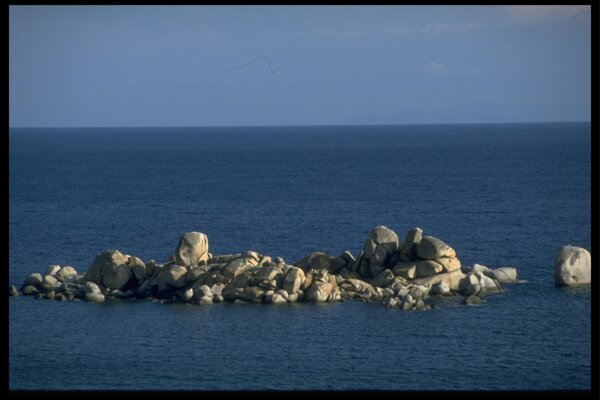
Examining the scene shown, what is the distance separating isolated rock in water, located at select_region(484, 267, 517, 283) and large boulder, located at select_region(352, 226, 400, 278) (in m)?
6.29

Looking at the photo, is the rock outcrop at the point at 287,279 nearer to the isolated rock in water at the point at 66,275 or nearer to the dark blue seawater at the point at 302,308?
the isolated rock in water at the point at 66,275

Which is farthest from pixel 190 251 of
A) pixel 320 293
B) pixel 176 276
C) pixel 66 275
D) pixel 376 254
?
pixel 376 254

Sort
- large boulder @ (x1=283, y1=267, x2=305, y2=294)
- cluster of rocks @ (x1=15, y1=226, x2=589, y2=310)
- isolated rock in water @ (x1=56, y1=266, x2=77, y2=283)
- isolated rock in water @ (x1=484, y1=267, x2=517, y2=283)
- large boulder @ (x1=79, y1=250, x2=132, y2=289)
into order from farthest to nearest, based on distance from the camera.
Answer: isolated rock in water @ (x1=56, y1=266, x2=77, y2=283)
isolated rock in water @ (x1=484, y1=267, x2=517, y2=283)
large boulder @ (x1=79, y1=250, x2=132, y2=289)
cluster of rocks @ (x1=15, y1=226, x2=589, y2=310)
large boulder @ (x1=283, y1=267, x2=305, y2=294)

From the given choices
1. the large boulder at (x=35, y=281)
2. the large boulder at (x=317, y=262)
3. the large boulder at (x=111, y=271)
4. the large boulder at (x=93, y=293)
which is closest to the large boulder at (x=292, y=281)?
the large boulder at (x=317, y=262)

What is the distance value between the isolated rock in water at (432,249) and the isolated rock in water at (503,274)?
4092mm

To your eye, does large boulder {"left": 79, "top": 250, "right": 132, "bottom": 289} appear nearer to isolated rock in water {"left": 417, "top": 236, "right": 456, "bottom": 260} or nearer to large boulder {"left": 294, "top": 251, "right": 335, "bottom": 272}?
large boulder {"left": 294, "top": 251, "right": 335, "bottom": 272}

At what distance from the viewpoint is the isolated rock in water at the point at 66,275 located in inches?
2667

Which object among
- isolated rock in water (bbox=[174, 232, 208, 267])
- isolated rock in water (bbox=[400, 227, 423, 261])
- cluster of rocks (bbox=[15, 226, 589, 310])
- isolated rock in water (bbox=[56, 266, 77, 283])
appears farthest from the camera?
isolated rock in water (bbox=[56, 266, 77, 283])

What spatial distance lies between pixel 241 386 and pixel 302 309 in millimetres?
13292

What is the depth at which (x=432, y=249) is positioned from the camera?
211ft

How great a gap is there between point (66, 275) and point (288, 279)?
14.8 meters

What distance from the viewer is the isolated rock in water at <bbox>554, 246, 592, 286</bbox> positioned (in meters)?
66.1

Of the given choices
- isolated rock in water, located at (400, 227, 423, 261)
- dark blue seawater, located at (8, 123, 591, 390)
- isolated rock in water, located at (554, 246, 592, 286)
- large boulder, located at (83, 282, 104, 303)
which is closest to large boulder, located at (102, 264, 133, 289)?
large boulder, located at (83, 282, 104, 303)

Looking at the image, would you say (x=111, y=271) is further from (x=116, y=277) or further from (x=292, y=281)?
(x=292, y=281)
